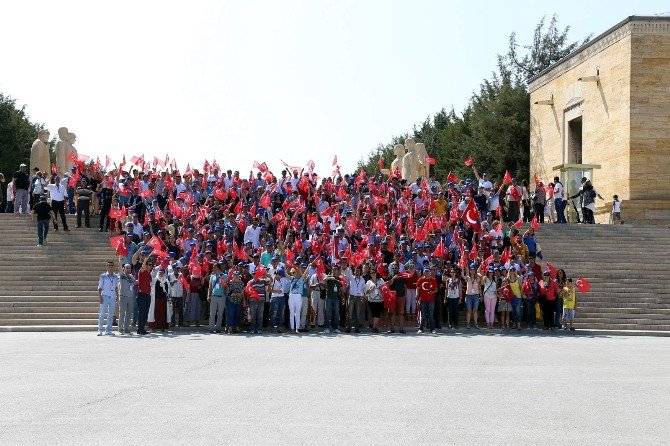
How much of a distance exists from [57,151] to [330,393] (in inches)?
1051

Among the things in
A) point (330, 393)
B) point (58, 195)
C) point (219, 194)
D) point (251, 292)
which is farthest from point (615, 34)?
point (330, 393)

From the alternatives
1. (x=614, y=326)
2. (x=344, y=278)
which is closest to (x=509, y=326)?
(x=614, y=326)

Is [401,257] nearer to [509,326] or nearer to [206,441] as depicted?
[509,326]

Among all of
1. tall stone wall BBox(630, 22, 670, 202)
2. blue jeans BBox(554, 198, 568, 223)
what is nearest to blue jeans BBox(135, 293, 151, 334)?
blue jeans BBox(554, 198, 568, 223)

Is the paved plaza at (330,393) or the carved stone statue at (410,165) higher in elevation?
the carved stone statue at (410,165)

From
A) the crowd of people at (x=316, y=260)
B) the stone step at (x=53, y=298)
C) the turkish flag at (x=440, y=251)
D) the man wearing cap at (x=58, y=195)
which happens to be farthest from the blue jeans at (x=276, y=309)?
the man wearing cap at (x=58, y=195)

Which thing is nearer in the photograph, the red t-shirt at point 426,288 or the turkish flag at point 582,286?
the red t-shirt at point 426,288

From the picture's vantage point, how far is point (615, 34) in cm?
3978

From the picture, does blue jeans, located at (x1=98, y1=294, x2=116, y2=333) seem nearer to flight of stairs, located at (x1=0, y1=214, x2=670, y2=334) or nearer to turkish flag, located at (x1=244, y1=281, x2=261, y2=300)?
flight of stairs, located at (x1=0, y1=214, x2=670, y2=334)

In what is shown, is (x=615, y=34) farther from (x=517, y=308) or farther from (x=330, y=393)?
(x=330, y=393)

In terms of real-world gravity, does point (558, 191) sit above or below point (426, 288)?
above

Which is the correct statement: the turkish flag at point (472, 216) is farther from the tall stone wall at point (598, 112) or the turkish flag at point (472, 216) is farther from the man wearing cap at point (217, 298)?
the tall stone wall at point (598, 112)

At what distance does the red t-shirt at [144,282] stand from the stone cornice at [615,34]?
78.3 ft

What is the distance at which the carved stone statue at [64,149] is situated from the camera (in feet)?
118
